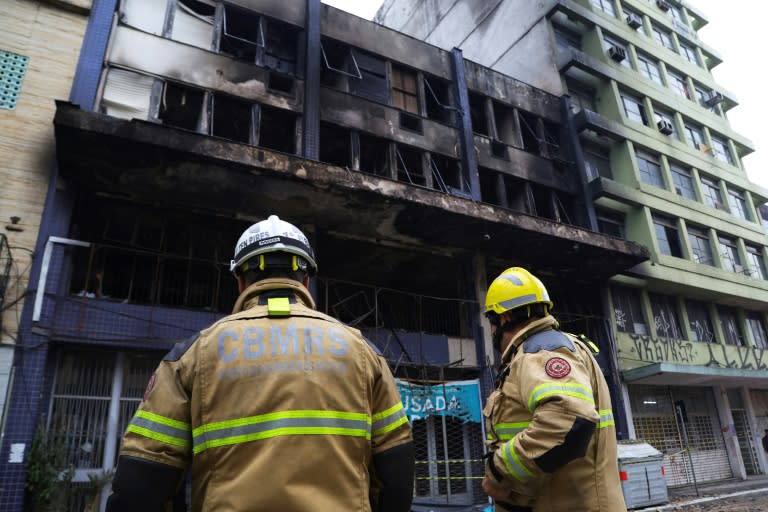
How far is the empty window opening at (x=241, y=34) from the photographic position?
12789 mm

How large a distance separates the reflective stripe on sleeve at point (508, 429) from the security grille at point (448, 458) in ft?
29.6

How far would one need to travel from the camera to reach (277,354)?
5.17ft

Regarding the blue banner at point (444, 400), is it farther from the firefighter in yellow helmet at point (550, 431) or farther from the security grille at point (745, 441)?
the security grille at point (745, 441)

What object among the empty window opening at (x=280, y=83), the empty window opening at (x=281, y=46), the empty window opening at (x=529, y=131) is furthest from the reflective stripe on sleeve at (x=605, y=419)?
the empty window opening at (x=529, y=131)

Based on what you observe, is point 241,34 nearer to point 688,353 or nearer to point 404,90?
point 404,90

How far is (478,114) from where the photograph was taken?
17.1 metres

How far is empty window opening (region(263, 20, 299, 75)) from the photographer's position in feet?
43.8

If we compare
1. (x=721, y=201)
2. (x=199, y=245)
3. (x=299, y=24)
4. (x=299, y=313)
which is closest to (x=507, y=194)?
(x=299, y=24)

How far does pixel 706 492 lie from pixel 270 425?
16.7 meters

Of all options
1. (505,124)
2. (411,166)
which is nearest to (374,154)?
(411,166)

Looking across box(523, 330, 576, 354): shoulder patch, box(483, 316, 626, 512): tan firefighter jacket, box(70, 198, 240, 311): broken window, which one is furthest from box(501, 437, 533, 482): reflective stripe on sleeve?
box(70, 198, 240, 311): broken window

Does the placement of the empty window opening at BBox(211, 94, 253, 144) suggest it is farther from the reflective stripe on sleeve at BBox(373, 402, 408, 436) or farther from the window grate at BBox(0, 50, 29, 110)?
the reflective stripe on sleeve at BBox(373, 402, 408, 436)

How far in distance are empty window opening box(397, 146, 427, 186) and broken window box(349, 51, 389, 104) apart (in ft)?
5.15

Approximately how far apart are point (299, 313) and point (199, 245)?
10458 millimetres
